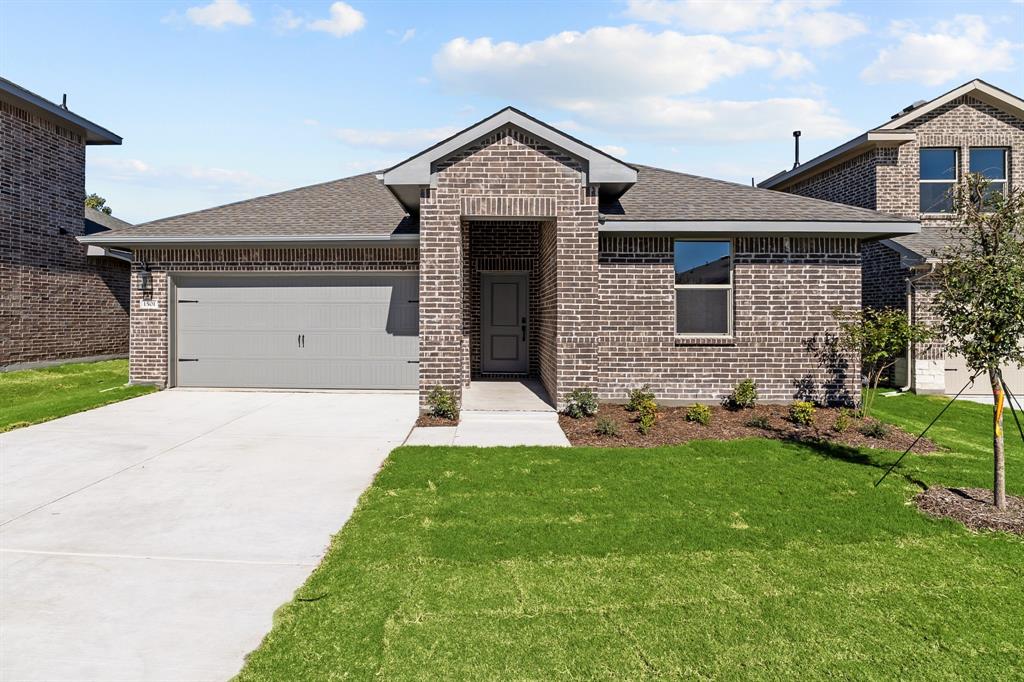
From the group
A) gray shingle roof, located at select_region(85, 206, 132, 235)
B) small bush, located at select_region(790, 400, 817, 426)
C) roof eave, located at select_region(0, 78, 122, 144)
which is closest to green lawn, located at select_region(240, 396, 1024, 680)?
small bush, located at select_region(790, 400, 817, 426)

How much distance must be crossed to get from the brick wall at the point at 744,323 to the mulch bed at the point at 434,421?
3.00 m

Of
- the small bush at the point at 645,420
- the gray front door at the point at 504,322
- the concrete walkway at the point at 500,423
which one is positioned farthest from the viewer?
the gray front door at the point at 504,322

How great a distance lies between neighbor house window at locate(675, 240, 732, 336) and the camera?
9969 millimetres

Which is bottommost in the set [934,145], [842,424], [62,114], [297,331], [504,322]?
[842,424]

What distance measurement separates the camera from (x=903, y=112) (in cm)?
1531

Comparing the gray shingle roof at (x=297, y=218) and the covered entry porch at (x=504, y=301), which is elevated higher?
the gray shingle roof at (x=297, y=218)

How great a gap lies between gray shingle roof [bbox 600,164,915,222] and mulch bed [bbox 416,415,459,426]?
4615 mm

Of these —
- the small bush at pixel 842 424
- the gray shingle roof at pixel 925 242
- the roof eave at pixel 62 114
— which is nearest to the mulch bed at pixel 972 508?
the small bush at pixel 842 424

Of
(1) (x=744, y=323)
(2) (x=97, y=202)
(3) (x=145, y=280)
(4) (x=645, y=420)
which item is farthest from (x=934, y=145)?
(2) (x=97, y=202)

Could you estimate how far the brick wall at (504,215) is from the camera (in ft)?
29.1

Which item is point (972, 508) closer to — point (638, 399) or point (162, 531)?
point (638, 399)

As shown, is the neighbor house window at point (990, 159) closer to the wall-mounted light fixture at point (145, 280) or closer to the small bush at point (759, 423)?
the small bush at point (759, 423)

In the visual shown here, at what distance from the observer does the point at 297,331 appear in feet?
38.0

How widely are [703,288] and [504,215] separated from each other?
162 inches
